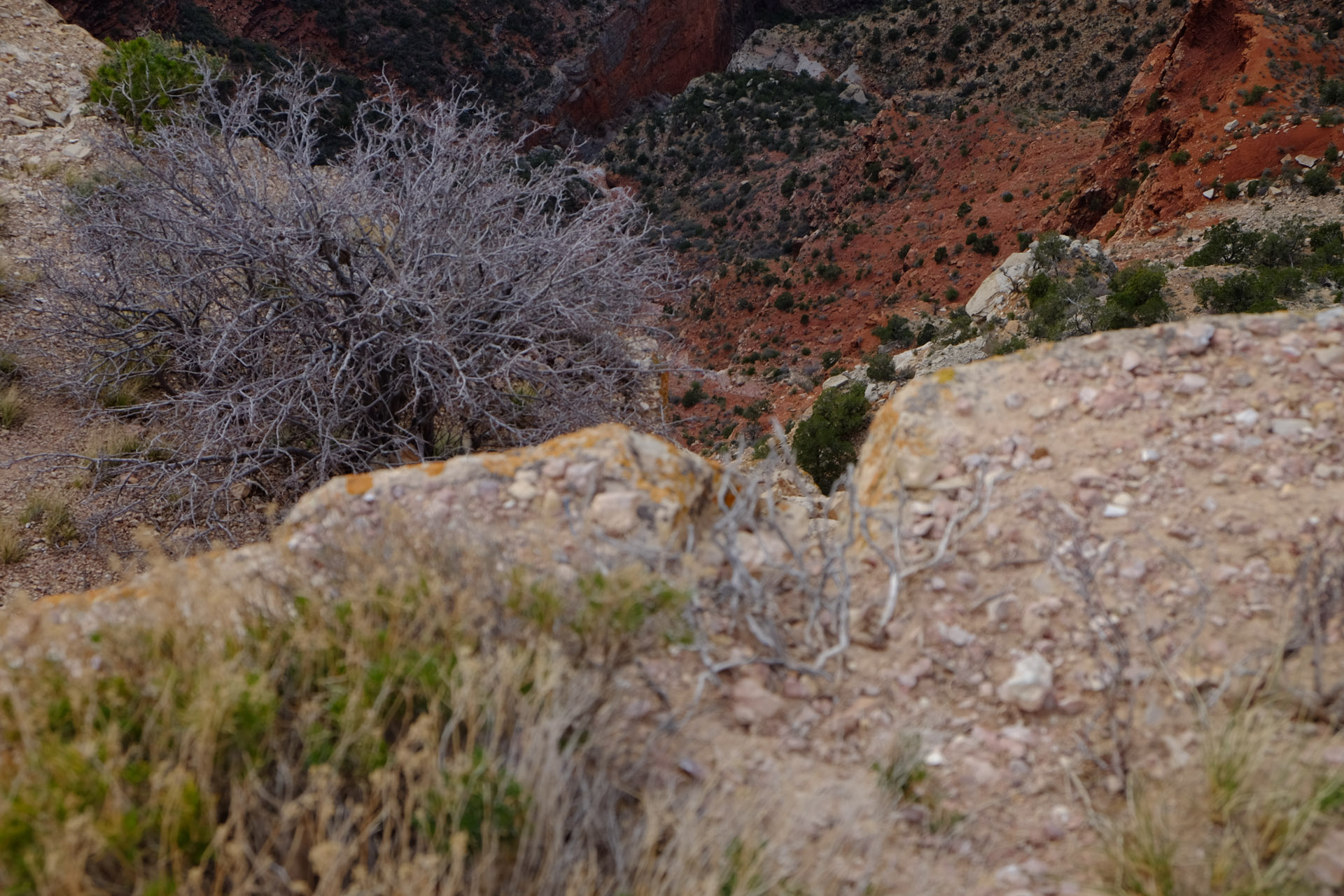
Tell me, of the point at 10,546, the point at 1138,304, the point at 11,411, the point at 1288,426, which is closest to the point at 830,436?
the point at 1138,304

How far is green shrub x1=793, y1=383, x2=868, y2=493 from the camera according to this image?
13195mm

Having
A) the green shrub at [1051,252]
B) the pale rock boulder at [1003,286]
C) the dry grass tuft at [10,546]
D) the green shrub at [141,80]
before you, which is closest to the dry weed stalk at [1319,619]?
the dry grass tuft at [10,546]

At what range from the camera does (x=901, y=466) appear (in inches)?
113

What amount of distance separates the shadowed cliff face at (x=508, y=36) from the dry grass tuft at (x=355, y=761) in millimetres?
31030

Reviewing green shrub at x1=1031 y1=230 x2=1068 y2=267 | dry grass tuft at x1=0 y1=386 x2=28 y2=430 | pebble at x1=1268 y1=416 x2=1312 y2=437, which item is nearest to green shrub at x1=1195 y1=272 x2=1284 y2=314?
green shrub at x1=1031 y1=230 x2=1068 y2=267

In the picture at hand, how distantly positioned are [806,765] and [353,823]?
1052mm

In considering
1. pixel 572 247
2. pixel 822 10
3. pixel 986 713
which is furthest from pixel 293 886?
pixel 822 10

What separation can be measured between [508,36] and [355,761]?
1683 inches

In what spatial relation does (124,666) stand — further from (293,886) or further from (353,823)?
(293,886)

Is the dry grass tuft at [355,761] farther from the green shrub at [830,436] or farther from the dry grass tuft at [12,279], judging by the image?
the green shrub at [830,436]

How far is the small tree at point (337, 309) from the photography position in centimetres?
466

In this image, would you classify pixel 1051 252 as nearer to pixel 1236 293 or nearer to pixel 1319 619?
pixel 1236 293

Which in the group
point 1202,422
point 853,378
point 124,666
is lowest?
point 853,378

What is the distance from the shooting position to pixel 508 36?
38750 millimetres
